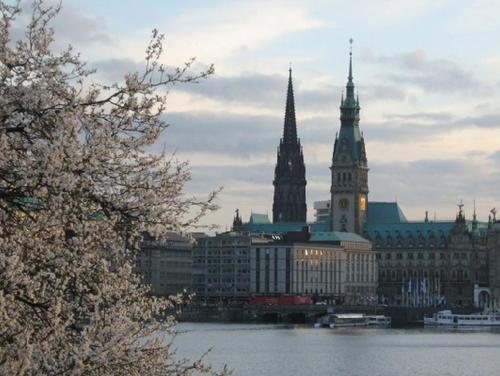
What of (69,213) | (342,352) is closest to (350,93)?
(342,352)

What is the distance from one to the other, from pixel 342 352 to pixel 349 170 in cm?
10111

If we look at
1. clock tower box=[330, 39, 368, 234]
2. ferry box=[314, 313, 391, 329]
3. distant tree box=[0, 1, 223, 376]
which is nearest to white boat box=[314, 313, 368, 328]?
ferry box=[314, 313, 391, 329]

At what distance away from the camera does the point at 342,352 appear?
93.4 m

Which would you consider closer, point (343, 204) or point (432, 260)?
point (343, 204)

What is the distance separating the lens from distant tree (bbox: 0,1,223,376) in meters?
13.5

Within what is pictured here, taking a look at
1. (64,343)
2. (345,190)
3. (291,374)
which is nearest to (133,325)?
(64,343)

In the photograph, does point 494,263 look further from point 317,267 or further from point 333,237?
point 317,267

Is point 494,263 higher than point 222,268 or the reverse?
higher

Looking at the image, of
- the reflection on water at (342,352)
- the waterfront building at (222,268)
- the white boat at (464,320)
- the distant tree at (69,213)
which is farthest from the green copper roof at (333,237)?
the distant tree at (69,213)

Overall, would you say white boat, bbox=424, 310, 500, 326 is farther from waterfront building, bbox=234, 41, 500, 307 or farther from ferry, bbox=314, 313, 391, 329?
waterfront building, bbox=234, 41, 500, 307

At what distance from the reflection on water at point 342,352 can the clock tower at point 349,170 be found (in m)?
63.5

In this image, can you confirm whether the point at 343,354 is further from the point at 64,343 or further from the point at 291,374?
the point at 64,343

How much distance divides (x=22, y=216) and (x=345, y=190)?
18043 centimetres

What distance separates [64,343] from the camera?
45.8 feet
